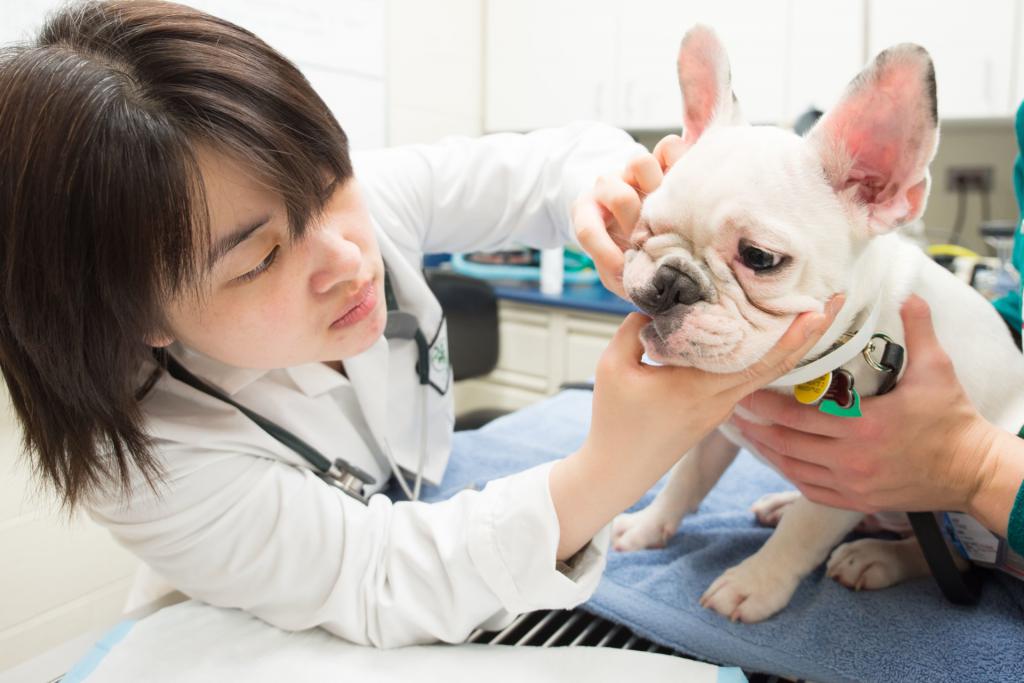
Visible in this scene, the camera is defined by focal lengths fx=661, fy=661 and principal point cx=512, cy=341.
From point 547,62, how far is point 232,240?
105 inches

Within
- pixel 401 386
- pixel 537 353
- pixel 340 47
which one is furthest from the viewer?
pixel 537 353

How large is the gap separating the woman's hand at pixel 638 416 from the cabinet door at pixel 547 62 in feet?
8.03

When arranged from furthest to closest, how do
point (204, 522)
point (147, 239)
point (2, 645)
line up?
1. point (2, 645)
2. point (204, 522)
3. point (147, 239)

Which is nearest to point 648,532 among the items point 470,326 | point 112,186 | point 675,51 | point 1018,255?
point 1018,255

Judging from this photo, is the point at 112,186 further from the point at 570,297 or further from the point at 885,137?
the point at 570,297

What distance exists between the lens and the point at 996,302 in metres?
0.96

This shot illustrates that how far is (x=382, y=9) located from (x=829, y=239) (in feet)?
7.91

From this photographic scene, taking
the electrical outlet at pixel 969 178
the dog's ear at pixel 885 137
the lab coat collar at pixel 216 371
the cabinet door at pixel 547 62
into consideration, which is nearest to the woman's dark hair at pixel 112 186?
the lab coat collar at pixel 216 371

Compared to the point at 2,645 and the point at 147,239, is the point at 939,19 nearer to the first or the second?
the point at 147,239

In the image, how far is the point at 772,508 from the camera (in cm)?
96

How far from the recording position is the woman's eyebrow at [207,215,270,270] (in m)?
0.61

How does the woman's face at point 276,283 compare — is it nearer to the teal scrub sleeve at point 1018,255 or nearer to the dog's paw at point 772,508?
the dog's paw at point 772,508

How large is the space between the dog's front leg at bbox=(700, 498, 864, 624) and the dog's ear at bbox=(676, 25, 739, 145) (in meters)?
0.46

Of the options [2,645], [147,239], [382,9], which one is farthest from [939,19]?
[2,645]
